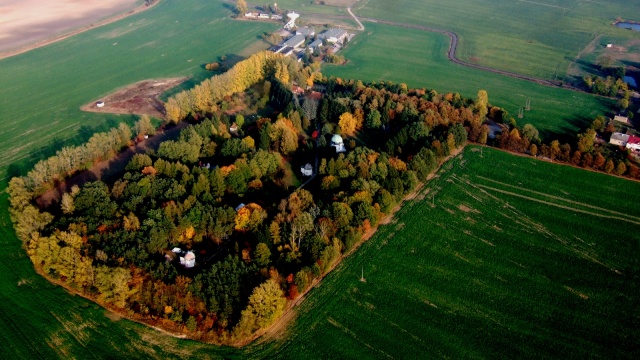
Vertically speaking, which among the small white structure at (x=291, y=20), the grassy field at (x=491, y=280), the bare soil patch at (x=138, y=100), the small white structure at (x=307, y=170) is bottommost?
the grassy field at (x=491, y=280)

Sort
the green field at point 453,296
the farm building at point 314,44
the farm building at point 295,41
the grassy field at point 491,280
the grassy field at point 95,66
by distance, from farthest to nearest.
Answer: the farm building at point 295,41 < the farm building at point 314,44 < the grassy field at point 95,66 < the grassy field at point 491,280 < the green field at point 453,296

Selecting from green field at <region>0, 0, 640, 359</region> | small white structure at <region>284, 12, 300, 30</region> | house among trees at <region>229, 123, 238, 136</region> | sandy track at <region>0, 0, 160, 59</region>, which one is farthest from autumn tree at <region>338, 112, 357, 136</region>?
sandy track at <region>0, 0, 160, 59</region>

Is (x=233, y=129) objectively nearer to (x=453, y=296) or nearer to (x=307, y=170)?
(x=307, y=170)

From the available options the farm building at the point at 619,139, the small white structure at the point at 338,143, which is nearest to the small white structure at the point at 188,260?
the small white structure at the point at 338,143

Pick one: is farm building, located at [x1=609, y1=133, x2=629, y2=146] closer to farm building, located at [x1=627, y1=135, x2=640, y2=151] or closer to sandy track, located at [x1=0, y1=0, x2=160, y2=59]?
farm building, located at [x1=627, y1=135, x2=640, y2=151]

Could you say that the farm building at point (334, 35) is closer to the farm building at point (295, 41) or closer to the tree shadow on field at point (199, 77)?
the farm building at point (295, 41)

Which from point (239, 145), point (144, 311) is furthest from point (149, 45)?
point (144, 311)
